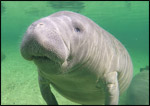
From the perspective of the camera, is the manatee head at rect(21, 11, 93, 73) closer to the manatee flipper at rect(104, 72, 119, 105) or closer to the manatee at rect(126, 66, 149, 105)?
the manatee flipper at rect(104, 72, 119, 105)

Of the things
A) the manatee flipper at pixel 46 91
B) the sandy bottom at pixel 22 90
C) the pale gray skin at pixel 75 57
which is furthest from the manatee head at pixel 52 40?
the sandy bottom at pixel 22 90

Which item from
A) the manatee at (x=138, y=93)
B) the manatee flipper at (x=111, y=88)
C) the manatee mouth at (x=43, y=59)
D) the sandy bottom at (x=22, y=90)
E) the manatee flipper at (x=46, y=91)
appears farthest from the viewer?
the sandy bottom at (x=22, y=90)

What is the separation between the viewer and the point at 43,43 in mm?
2010

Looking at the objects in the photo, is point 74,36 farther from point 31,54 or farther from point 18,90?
point 18,90

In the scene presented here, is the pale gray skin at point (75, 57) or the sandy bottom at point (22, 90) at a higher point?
the pale gray skin at point (75, 57)

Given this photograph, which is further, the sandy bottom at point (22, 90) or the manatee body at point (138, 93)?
the sandy bottom at point (22, 90)

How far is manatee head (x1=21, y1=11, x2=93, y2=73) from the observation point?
203 centimetres

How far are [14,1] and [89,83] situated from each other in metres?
19.0

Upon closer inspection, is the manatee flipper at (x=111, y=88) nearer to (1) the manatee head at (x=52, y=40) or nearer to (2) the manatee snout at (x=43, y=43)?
(1) the manatee head at (x=52, y=40)

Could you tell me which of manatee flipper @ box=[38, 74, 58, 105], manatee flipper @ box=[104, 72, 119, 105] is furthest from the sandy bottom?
manatee flipper @ box=[104, 72, 119, 105]

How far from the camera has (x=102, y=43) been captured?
3.27 meters

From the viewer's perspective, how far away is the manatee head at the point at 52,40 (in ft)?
6.66

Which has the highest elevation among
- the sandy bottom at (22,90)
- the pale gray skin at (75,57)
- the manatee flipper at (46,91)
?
the pale gray skin at (75,57)

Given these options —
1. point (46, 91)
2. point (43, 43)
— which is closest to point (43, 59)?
point (43, 43)
